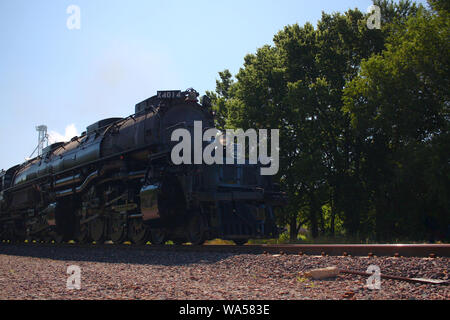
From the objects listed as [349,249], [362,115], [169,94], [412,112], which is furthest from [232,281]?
[362,115]

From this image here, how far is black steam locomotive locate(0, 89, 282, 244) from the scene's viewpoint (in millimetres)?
11906

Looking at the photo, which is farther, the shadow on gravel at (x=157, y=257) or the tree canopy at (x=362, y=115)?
the tree canopy at (x=362, y=115)

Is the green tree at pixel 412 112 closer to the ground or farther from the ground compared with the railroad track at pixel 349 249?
farther from the ground

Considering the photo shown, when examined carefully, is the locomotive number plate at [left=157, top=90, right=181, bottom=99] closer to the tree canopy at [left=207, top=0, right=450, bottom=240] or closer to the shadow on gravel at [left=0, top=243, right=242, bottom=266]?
the shadow on gravel at [left=0, top=243, right=242, bottom=266]

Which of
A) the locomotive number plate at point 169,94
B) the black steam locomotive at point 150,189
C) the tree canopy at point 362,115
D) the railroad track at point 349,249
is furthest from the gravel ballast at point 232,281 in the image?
the tree canopy at point 362,115

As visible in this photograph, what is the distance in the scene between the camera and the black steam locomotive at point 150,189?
11906mm

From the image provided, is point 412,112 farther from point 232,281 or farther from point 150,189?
point 232,281

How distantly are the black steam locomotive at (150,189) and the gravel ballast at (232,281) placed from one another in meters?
2.71

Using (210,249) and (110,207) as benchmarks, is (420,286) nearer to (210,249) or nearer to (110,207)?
(210,249)

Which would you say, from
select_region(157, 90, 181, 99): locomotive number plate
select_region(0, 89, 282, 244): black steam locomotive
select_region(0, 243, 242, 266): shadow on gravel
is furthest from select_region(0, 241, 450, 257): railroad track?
select_region(157, 90, 181, 99): locomotive number plate

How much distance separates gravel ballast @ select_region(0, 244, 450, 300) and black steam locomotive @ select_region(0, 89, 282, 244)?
2.71m

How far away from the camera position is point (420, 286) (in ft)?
18.2

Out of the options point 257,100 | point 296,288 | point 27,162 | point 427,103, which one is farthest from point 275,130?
point 296,288

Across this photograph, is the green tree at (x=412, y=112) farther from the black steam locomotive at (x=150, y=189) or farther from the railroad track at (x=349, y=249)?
the railroad track at (x=349, y=249)
